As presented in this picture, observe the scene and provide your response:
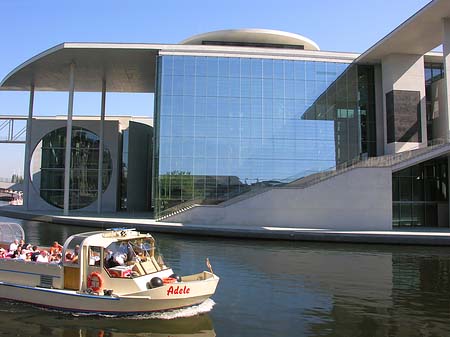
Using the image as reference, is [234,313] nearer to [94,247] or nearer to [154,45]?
[94,247]

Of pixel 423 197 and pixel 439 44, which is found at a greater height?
pixel 439 44

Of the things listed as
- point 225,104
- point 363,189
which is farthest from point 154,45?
point 363,189

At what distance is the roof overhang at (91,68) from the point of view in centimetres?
3972

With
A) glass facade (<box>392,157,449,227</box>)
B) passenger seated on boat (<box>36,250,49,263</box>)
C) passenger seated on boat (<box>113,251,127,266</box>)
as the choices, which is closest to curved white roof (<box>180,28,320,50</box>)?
glass facade (<box>392,157,449,227</box>)

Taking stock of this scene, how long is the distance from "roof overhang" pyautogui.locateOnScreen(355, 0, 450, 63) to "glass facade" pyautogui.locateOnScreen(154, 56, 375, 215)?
158 inches

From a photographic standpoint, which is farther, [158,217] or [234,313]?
[158,217]

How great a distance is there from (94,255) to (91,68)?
124ft

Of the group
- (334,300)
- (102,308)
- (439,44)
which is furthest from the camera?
(439,44)

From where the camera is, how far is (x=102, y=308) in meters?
11.1

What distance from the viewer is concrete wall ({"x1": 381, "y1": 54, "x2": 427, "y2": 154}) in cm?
3809

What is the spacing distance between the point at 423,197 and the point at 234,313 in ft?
102

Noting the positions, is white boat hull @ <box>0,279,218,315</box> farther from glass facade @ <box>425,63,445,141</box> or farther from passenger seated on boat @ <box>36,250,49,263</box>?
glass facade @ <box>425,63,445,141</box>

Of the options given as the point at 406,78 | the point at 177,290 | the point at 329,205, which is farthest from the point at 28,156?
the point at 177,290

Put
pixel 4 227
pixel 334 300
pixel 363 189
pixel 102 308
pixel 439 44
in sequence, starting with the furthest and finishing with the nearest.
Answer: pixel 439 44, pixel 363 189, pixel 4 227, pixel 334 300, pixel 102 308
